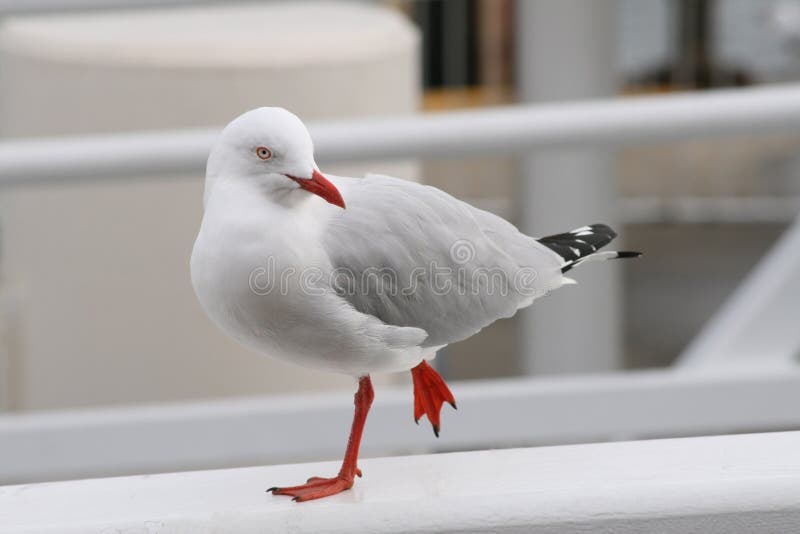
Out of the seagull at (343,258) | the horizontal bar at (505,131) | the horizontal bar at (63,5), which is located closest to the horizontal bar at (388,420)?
the horizontal bar at (505,131)

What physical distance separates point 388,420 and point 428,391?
541mm

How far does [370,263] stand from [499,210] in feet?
9.42

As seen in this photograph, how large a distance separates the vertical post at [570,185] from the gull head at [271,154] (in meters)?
1.02

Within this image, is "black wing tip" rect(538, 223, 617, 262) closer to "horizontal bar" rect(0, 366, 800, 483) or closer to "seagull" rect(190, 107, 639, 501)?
"seagull" rect(190, 107, 639, 501)

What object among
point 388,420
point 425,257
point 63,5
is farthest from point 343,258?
point 63,5

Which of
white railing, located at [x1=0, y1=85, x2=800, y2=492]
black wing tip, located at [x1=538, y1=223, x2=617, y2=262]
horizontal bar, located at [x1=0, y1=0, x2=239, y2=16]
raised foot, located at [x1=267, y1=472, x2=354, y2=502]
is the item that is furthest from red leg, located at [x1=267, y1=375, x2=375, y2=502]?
horizontal bar, located at [x1=0, y1=0, x2=239, y2=16]

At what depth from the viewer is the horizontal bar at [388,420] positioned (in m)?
1.00

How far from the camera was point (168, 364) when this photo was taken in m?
1.16

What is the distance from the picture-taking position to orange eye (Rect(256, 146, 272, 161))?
Result: 351 mm

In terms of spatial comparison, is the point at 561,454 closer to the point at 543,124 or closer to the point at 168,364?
the point at 543,124

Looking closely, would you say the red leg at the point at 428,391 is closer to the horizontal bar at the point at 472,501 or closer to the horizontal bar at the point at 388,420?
the horizontal bar at the point at 472,501

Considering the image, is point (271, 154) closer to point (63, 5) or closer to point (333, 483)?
point (333, 483)

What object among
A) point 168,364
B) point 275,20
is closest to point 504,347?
point 275,20

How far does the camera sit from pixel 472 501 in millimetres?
475
